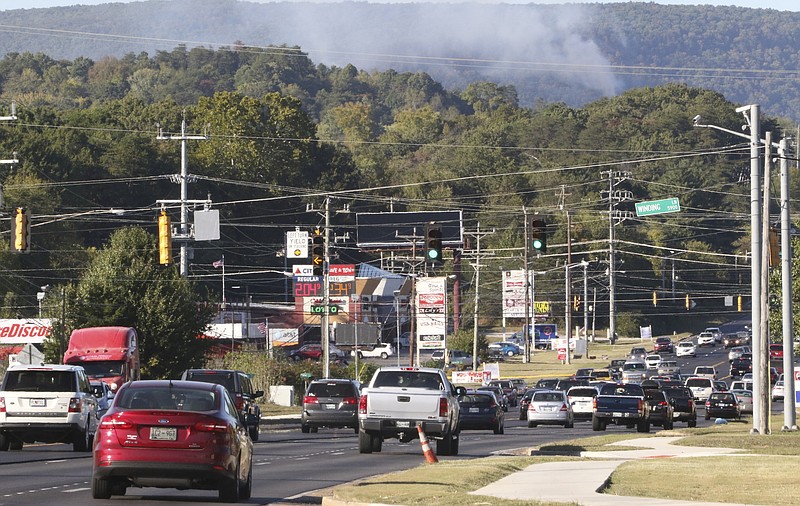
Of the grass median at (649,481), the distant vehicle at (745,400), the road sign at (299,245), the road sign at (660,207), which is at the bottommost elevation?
the distant vehicle at (745,400)

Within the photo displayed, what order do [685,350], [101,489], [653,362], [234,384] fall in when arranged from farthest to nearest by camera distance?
[685,350] → [653,362] → [234,384] → [101,489]

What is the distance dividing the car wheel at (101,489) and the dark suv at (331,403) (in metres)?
26.9

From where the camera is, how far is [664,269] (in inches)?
6181

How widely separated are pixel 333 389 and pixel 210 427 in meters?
28.1

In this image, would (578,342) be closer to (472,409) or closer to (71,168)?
(71,168)

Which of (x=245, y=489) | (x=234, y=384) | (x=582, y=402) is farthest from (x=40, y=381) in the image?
(x=582, y=402)

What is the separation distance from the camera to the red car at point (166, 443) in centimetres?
1956

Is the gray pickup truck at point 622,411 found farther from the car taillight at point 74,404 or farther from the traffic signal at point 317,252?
the car taillight at point 74,404

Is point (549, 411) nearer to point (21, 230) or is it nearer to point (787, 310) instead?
point (787, 310)

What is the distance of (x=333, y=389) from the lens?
1879 inches

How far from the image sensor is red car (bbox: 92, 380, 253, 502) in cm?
1956

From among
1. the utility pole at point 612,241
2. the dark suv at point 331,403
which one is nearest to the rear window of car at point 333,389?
the dark suv at point 331,403

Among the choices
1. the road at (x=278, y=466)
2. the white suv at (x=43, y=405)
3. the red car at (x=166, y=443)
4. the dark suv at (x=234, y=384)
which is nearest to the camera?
the red car at (x=166, y=443)

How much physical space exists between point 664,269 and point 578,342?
36217 millimetres
